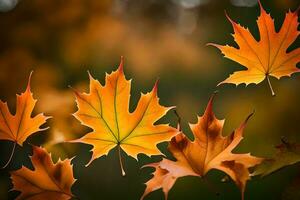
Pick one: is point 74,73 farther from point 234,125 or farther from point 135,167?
point 234,125

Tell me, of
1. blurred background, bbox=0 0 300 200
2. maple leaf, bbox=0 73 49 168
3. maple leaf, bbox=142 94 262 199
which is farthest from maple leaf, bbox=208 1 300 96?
maple leaf, bbox=0 73 49 168

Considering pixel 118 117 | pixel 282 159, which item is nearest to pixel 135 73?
pixel 118 117

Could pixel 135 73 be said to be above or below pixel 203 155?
above

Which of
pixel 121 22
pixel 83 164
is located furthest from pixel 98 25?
pixel 83 164

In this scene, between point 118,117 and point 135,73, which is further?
point 135,73

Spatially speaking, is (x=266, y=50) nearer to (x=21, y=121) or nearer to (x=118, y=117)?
(x=118, y=117)

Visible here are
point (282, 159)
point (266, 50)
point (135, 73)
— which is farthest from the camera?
point (135, 73)

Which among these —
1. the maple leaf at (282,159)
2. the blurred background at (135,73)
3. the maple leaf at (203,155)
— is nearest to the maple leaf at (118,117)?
the maple leaf at (203,155)
